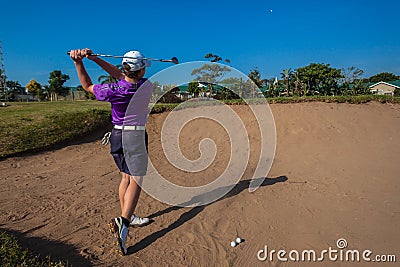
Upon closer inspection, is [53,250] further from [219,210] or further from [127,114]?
[219,210]

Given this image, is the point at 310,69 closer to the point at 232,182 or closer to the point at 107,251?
the point at 232,182

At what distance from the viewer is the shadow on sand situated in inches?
117

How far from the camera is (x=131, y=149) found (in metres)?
3.23

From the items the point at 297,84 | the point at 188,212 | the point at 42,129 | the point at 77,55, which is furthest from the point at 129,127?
the point at 297,84

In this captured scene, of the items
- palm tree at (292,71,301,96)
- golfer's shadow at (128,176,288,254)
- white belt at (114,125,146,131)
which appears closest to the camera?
white belt at (114,125,146,131)

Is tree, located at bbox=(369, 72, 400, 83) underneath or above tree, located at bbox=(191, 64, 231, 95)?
above

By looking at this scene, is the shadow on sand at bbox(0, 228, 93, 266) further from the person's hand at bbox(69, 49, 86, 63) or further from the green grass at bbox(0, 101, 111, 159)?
the green grass at bbox(0, 101, 111, 159)

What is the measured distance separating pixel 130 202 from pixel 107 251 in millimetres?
584

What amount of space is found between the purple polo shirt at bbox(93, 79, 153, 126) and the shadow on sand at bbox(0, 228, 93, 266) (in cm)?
148

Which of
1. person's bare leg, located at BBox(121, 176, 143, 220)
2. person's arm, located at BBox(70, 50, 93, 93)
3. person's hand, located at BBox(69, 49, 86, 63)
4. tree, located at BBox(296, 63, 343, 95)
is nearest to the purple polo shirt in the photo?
person's arm, located at BBox(70, 50, 93, 93)

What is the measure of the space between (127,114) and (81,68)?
26.3 inches

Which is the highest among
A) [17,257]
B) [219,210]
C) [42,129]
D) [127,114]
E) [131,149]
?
[127,114]

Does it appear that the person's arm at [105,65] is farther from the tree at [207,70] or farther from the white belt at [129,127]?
the tree at [207,70]

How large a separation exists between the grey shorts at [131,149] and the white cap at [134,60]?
706 mm
